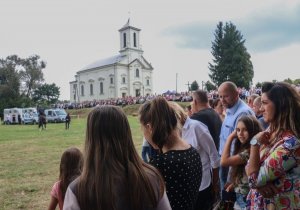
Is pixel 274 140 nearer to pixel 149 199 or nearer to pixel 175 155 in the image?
pixel 175 155

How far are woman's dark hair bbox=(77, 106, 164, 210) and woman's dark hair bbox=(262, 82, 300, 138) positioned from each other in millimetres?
999

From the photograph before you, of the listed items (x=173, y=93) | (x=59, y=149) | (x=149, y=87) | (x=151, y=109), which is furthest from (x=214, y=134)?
(x=149, y=87)

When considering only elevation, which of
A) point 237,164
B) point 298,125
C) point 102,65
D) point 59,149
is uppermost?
point 102,65

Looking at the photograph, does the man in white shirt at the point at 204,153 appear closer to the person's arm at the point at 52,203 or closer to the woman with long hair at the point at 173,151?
the woman with long hair at the point at 173,151

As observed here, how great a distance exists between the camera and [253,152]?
262 centimetres

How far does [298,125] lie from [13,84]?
72976 mm

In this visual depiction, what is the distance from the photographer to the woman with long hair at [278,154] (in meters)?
2.41

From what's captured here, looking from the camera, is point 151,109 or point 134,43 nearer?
point 151,109

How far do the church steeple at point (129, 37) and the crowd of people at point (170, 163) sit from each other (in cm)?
8511

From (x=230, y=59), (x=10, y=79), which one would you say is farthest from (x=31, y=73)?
(x=230, y=59)

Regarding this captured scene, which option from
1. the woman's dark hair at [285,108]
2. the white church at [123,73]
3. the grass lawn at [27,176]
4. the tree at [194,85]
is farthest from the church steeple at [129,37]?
the woman's dark hair at [285,108]

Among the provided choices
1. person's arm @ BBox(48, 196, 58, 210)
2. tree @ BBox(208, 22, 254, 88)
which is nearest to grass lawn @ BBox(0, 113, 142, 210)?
person's arm @ BBox(48, 196, 58, 210)

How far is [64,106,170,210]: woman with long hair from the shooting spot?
194 centimetres

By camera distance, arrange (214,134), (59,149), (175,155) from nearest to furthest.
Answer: (175,155), (214,134), (59,149)
